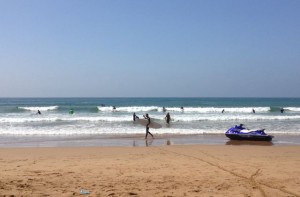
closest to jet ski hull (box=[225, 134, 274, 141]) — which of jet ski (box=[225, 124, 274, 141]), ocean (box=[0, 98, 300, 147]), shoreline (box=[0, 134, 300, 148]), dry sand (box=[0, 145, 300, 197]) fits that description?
jet ski (box=[225, 124, 274, 141])

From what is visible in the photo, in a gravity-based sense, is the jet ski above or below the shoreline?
above

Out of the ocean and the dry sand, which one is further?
the ocean

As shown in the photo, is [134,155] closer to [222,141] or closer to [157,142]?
[157,142]

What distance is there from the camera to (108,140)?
18.6m

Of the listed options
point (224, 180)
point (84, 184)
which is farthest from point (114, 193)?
point (224, 180)

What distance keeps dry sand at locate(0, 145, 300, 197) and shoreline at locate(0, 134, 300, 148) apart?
2917 millimetres

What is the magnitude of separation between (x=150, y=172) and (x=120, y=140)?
9368 millimetres

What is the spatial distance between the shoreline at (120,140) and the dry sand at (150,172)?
2917 millimetres

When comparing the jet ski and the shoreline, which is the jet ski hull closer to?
the jet ski

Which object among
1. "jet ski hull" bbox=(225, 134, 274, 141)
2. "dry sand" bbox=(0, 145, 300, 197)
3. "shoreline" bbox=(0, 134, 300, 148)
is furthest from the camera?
"jet ski hull" bbox=(225, 134, 274, 141)

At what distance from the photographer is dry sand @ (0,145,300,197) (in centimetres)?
728

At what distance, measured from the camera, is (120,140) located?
1852 cm

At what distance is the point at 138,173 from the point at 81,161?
2921mm

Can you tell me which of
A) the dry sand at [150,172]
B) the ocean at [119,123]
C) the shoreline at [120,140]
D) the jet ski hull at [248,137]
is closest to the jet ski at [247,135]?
the jet ski hull at [248,137]
